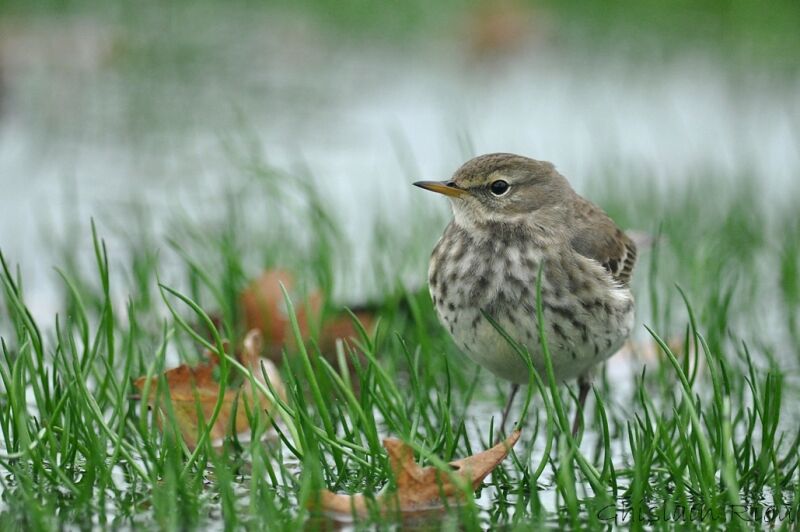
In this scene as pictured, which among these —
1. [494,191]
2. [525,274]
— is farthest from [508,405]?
[494,191]

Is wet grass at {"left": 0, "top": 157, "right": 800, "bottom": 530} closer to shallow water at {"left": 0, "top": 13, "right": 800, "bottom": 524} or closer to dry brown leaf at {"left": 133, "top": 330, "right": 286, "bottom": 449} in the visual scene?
dry brown leaf at {"left": 133, "top": 330, "right": 286, "bottom": 449}

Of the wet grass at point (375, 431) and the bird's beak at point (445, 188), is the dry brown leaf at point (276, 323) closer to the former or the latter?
the wet grass at point (375, 431)

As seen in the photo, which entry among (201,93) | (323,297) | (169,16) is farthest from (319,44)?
(323,297)

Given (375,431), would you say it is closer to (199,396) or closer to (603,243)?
(199,396)

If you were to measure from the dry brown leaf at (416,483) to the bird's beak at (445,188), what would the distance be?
1356 mm

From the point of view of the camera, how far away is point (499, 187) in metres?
5.41

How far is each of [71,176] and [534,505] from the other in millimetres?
5891

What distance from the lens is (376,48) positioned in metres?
13.4

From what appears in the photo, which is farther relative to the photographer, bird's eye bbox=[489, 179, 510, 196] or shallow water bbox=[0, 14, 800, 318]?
shallow water bbox=[0, 14, 800, 318]

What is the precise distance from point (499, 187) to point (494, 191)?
0.10 ft

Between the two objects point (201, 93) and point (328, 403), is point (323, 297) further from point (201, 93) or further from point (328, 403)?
point (201, 93)

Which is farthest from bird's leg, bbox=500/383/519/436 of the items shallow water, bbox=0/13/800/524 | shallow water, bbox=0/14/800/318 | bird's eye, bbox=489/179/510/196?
shallow water, bbox=0/14/800/318

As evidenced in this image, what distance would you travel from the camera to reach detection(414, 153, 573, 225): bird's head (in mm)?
5367

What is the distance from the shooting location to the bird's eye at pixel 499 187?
17.7 feet
